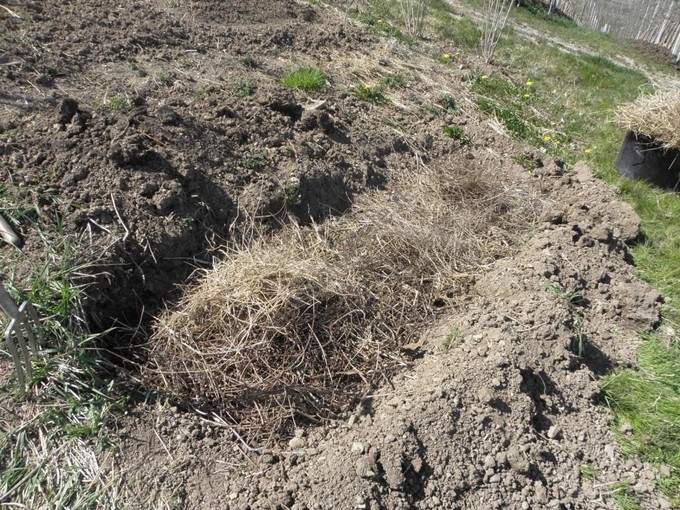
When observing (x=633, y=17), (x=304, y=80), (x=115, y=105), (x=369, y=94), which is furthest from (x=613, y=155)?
(x=633, y=17)

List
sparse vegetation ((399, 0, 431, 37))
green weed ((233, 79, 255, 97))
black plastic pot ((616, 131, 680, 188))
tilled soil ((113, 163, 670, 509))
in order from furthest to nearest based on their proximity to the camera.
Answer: sparse vegetation ((399, 0, 431, 37))
black plastic pot ((616, 131, 680, 188))
green weed ((233, 79, 255, 97))
tilled soil ((113, 163, 670, 509))

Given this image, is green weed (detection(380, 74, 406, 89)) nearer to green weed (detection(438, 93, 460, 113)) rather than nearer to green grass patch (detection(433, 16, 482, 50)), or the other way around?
green weed (detection(438, 93, 460, 113))

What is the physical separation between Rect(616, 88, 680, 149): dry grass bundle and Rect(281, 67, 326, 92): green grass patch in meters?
3.11

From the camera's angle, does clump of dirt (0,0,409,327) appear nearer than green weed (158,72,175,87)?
Yes

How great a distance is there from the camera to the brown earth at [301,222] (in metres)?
2.48

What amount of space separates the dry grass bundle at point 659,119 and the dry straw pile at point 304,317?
8.74ft

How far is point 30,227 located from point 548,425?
119 inches

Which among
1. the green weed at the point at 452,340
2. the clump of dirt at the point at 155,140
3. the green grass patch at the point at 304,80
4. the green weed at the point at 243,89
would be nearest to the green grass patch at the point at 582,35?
the green grass patch at the point at 304,80

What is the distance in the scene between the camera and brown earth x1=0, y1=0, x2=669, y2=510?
2.48m

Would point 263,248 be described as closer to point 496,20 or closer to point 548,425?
point 548,425

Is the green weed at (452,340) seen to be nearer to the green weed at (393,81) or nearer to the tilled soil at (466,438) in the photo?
the tilled soil at (466,438)

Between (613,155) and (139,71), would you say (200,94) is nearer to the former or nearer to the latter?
(139,71)

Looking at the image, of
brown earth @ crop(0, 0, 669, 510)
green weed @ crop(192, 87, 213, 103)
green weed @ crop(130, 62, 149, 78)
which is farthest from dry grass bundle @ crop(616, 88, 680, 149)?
green weed @ crop(130, 62, 149, 78)

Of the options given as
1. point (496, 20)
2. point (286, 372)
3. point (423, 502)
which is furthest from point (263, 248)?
point (496, 20)
